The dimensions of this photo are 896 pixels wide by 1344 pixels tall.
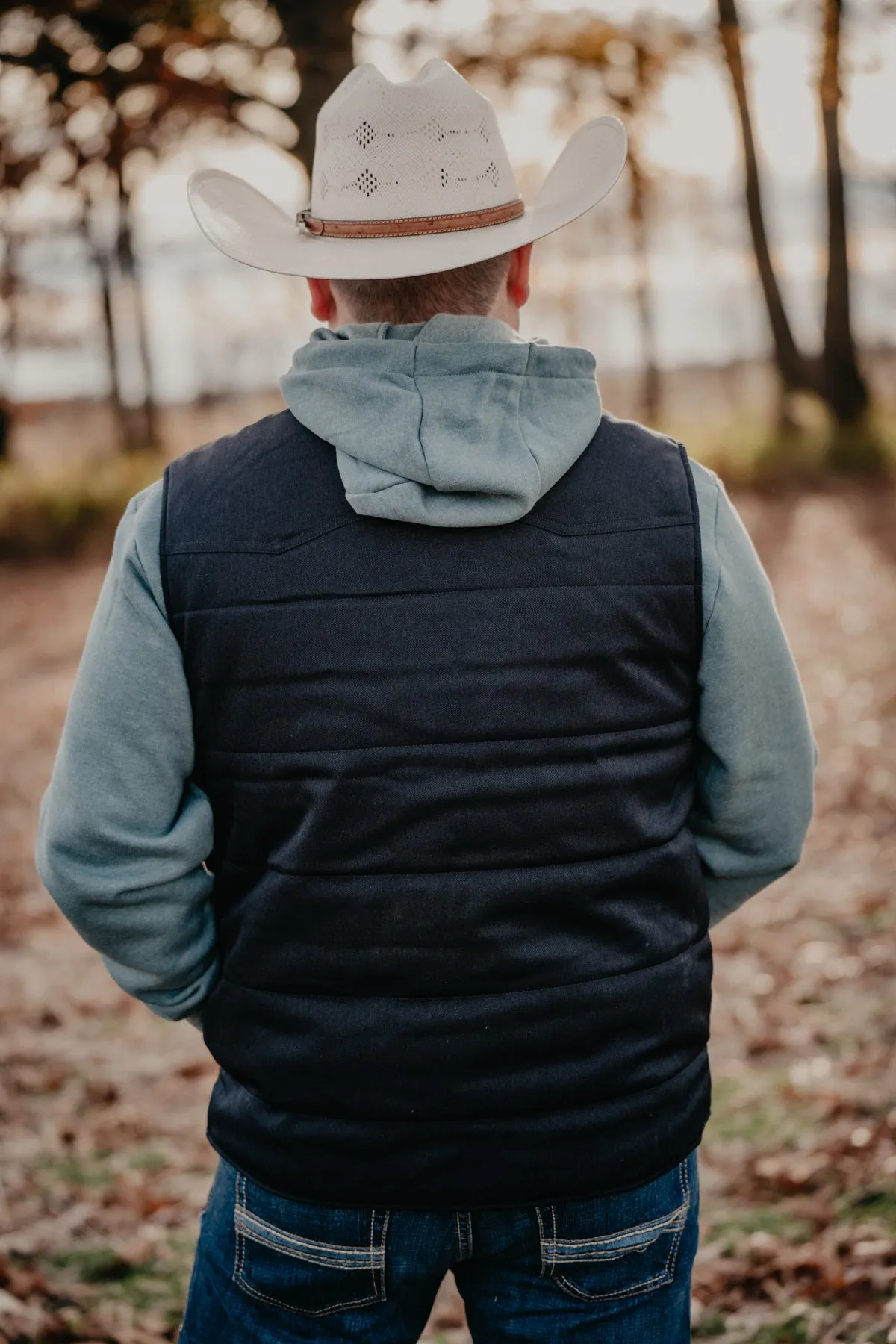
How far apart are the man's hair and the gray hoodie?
0.25 ft

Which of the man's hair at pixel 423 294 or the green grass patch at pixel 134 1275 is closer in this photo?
the man's hair at pixel 423 294

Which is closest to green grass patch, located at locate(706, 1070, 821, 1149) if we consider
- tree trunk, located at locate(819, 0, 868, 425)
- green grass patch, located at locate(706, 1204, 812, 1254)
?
green grass patch, located at locate(706, 1204, 812, 1254)

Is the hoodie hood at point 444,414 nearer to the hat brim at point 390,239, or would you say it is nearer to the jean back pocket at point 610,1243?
the hat brim at point 390,239

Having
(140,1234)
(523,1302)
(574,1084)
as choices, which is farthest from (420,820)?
(140,1234)

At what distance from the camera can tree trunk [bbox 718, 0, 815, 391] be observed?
17031 millimetres

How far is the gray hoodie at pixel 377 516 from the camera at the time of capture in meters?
1.58

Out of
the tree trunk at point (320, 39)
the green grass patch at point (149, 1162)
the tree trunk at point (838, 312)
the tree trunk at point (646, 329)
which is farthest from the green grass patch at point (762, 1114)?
the tree trunk at point (646, 329)

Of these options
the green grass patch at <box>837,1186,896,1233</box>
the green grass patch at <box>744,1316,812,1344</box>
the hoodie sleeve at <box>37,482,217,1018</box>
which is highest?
the hoodie sleeve at <box>37,482,217,1018</box>

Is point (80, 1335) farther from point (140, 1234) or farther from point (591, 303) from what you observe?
point (591, 303)

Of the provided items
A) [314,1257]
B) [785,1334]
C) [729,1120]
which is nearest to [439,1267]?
[314,1257]

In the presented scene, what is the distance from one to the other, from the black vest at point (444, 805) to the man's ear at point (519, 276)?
12.5 inches

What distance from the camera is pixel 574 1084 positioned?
163 centimetres

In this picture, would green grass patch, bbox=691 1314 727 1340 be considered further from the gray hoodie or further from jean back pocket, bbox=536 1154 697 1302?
the gray hoodie

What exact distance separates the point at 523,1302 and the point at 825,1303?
61.9 inches
